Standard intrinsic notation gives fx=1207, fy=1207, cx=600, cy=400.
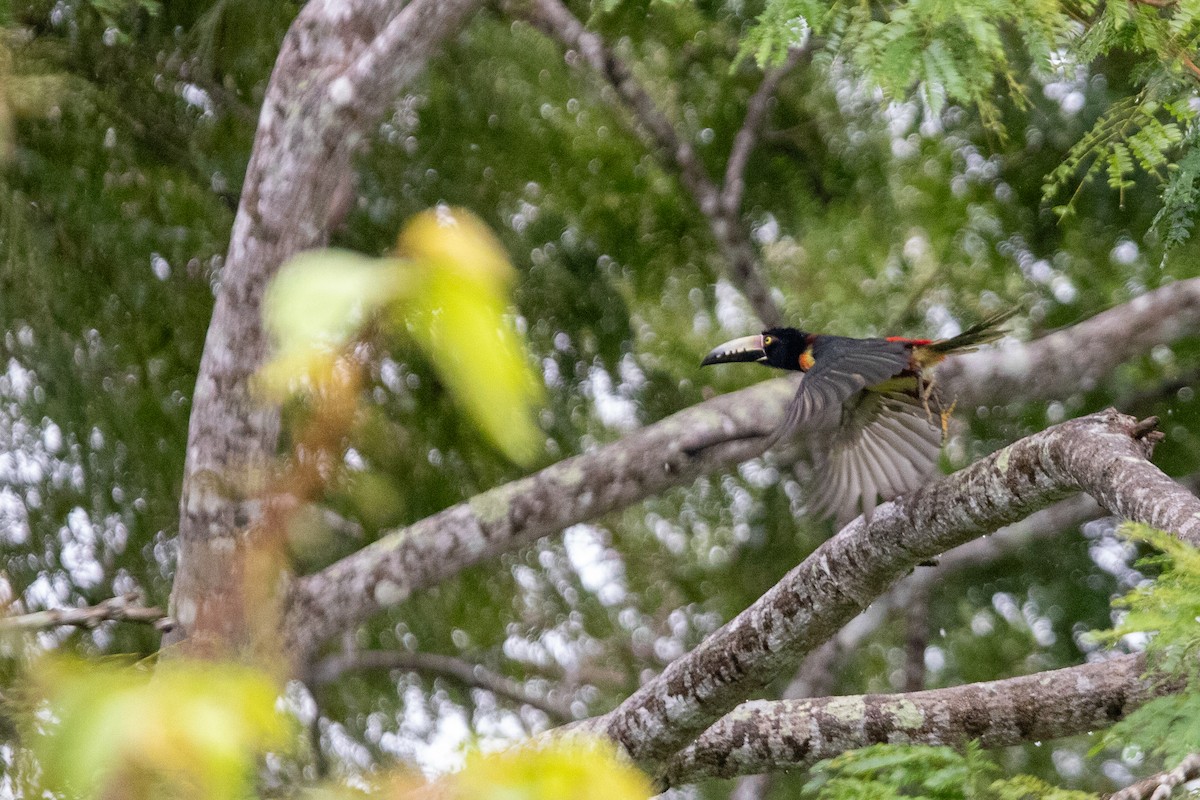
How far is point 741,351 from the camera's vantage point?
3.37 m

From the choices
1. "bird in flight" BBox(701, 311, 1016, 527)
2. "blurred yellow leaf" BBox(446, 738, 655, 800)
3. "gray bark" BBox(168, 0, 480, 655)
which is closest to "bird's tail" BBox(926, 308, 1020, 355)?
"bird in flight" BBox(701, 311, 1016, 527)

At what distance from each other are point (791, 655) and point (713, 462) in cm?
128

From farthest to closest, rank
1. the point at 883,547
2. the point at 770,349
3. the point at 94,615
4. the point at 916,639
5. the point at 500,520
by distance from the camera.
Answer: the point at 916,639 → the point at 770,349 → the point at 500,520 → the point at 883,547 → the point at 94,615

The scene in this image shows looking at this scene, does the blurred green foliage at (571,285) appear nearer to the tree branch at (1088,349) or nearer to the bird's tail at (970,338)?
the tree branch at (1088,349)

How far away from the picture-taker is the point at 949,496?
194 centimetres

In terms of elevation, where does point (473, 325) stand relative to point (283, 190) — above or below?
below

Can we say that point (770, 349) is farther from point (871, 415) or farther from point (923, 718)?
point (923, 718)

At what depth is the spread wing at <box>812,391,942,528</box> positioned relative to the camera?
231cm

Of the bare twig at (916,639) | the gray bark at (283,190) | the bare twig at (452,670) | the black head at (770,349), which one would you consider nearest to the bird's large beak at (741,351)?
the black head at (770,349)

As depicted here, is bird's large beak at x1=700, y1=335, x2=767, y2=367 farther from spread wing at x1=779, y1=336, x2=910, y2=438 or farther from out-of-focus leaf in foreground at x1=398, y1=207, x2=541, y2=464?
out-of-focus leaf in foreground at x1=398, y1=207, x2=541, y2=464

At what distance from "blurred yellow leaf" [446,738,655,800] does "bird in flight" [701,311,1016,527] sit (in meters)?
1.56

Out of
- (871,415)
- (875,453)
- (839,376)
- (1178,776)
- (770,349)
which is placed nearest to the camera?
(1178,776)

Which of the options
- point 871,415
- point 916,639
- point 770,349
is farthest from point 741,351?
point 916,639

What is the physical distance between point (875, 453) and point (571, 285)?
1876mm
